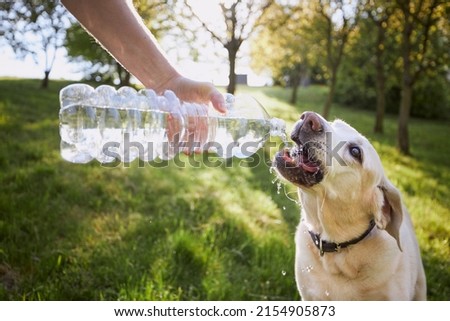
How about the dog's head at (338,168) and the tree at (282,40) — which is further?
the tree at (282,40)

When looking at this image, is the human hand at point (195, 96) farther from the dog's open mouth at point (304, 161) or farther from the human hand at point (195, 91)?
the dog's open mouth at point (304, 161)

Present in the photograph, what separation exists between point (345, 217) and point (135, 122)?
1.45 meters

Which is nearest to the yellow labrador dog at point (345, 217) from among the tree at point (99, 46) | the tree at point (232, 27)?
the tree at point (99, 46)

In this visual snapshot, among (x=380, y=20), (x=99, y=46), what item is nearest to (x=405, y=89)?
(x=380, y=20)

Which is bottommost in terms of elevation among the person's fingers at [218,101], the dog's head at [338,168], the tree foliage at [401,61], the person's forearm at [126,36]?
the dog's head at [338,168]

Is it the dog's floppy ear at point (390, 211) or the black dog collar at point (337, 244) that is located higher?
the dog's floppy ear at point (390, 211)

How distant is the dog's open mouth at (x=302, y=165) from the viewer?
8.13ft

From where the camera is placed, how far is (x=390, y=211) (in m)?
2.65

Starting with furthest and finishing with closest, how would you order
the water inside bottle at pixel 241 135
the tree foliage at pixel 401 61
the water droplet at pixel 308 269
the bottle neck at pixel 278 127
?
the tree foliage at pixel 401 61
the water inside bottle at pixel 241 135
the bottle neck at pixel 278 127
the water droplet at pixel 308 269

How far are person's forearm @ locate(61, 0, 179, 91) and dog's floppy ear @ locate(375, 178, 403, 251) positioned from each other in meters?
1.41

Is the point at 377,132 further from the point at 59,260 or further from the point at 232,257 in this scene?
the point at 59,260

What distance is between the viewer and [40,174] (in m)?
5.11

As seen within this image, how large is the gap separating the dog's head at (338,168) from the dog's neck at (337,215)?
0.08 feet

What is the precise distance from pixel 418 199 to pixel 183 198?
3.35 meters
